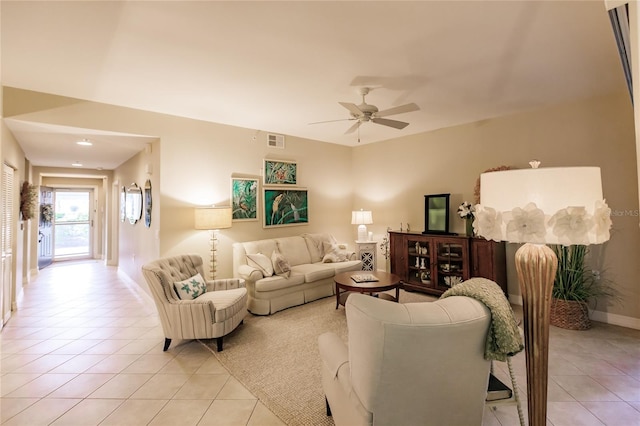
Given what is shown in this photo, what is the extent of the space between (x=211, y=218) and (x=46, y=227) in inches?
289

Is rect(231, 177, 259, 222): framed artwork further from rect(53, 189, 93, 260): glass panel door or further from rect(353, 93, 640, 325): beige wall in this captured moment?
rect(53, 189, 93, 260): glass panel door

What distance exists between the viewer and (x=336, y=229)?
6129mm

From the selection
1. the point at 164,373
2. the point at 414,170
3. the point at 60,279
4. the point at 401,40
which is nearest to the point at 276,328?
the point at 164,373

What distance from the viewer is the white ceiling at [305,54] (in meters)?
1.98

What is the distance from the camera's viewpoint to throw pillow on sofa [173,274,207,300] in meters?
3.03

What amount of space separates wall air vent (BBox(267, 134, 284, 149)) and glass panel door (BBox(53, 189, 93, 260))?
7.35 m

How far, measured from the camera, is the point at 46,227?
26.1ft

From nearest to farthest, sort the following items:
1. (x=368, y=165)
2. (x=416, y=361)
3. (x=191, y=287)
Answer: (x=416, y=361) < (x=191, y=287) < (x=368, y=165)

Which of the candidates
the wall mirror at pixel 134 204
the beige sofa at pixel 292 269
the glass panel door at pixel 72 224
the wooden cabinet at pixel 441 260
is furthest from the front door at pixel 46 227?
the wooden cabinet at pixel 441 260

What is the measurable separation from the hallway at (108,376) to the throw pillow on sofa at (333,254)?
7.80 feet

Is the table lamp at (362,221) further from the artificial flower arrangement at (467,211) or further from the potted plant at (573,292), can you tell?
the potted plant at (573,292)

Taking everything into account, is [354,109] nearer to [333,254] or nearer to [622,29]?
[622,29]

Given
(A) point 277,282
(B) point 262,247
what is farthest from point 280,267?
(B) point 262,247

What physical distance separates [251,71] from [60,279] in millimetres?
6447
